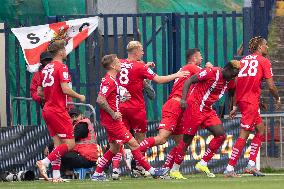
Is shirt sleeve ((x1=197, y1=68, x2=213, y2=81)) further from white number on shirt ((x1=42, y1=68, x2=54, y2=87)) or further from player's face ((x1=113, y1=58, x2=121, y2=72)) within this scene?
white number on shirt ((x1=42, y1=68, x2=54, y2=87))

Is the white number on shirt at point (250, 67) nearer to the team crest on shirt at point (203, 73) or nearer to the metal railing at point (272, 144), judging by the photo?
the team crest on shirt at point (203, 73)

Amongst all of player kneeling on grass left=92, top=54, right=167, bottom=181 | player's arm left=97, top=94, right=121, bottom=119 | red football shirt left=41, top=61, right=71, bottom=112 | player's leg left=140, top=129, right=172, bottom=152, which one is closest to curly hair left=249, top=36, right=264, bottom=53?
player's leg left=140, top=129, right=172, bottom=152

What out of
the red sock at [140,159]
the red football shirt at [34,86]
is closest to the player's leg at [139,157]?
the red sock at [140,159]

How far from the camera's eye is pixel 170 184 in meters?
21.9

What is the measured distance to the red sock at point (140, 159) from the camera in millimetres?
23516

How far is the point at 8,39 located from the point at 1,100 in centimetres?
119

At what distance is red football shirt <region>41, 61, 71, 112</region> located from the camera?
2325 centimetres

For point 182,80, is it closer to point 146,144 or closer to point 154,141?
point 154,141

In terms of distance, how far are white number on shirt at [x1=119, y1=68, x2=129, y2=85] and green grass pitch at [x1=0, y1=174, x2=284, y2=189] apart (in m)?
1.65

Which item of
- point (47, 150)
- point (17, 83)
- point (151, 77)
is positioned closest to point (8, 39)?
point (17, 83)

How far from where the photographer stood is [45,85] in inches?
923

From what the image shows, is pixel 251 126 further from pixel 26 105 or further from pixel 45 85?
pixel 26 105

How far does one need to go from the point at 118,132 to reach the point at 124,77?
1.36 m

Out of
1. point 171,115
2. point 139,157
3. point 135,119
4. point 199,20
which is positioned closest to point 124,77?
point 135,119
